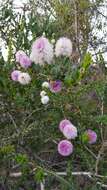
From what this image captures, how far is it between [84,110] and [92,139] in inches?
13.0

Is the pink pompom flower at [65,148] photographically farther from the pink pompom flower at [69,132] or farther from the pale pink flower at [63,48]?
the pale pink flower at [63,48]

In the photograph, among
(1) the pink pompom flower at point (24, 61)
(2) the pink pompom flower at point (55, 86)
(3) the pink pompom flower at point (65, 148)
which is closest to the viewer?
(3) the pink pompom flower at point (65, 148)

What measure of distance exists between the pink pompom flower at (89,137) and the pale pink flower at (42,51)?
0.47m

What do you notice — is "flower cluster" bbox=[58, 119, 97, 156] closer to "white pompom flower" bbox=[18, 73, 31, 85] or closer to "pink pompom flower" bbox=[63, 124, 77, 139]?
"pink pompom flower" bbox=[63, 124, 77, 139]

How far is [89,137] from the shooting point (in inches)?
112

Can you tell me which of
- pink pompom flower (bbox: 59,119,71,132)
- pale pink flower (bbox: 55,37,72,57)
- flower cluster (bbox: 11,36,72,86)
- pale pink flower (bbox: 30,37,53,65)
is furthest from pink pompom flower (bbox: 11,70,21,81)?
pink pompom flower (bbox: 59,119,71,132)

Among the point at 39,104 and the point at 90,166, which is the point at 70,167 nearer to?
the point at 90,166

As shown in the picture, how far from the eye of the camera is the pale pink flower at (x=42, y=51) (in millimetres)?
2834

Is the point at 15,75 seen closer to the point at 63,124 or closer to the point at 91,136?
the point at 63,124

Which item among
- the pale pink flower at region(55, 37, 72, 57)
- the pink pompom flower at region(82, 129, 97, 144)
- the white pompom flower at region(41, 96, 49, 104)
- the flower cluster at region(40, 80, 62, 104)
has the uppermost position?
the pale pink flower at region(55, 37, 72, 57)

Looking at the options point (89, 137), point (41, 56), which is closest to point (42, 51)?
point (41, 56)

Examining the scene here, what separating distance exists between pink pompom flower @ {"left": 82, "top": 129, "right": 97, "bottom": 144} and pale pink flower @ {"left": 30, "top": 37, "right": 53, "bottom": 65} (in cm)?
47

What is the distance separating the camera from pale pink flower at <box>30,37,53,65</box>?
283 centimetres

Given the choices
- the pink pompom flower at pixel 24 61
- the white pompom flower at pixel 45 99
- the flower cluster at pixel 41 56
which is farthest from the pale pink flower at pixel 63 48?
the white pompom flower at pixel 45 99
